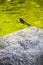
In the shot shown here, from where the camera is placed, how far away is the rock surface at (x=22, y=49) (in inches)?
85.7

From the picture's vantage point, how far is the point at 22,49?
2.36 m

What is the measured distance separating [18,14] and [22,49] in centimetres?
248

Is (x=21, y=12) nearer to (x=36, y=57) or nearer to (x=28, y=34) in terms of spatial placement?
(x=28, y=34)

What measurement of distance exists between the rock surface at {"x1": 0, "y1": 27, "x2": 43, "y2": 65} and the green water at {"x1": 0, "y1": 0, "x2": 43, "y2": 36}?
1096 millimetres

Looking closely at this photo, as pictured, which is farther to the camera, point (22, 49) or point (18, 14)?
point (18, 14)

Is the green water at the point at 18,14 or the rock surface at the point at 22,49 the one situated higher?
the rock surface at the point at 22,49

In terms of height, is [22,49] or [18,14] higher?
[22,49]

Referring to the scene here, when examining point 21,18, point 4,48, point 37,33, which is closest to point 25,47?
point 4,48

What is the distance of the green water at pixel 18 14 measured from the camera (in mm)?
4113

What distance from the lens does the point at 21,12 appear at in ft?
16.1

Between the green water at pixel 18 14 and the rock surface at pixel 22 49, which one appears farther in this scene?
the green water at pixel 18 14

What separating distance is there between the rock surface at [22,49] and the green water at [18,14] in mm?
1096

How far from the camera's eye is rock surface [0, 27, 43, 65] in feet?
7.14

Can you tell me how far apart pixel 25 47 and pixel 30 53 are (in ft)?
0.52
